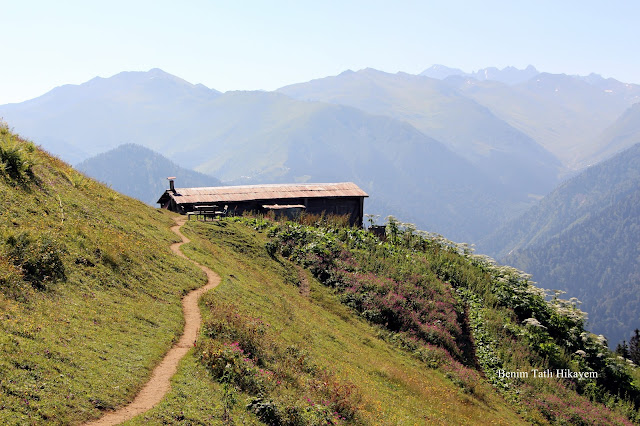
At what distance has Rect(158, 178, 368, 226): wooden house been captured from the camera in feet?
136

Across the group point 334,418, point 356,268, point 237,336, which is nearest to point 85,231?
point 237,336

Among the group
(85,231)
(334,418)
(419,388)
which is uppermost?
(85,231)

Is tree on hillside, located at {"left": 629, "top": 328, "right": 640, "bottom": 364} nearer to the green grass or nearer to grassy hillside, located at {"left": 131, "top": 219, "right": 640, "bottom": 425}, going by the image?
grassy hillside, located at {"left": 131, "top": 219, "right": 640, "bottom": 425}

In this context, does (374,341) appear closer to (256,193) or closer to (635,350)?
(256,193)

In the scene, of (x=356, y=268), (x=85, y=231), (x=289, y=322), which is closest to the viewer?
(x=85, y=231)

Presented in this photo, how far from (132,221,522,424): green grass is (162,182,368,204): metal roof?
12210mm

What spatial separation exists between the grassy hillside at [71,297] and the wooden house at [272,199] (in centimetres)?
1747

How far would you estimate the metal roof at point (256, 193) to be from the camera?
41.6 meters

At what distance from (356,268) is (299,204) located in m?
16.9

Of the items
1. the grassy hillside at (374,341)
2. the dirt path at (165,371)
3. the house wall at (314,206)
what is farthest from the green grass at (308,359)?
the house wall at (314,206)

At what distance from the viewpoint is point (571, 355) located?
2697 centimetres

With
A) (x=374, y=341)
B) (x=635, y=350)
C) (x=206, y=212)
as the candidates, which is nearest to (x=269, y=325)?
(x=374, y=341)

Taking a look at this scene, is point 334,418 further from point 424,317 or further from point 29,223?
point 424,317

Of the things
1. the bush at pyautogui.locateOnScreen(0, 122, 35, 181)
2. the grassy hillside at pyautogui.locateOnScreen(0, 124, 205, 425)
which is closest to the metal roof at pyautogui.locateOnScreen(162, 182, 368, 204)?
the grassy hillside at pyautogui.locateOnScreen(0, 124, 205, 425)
